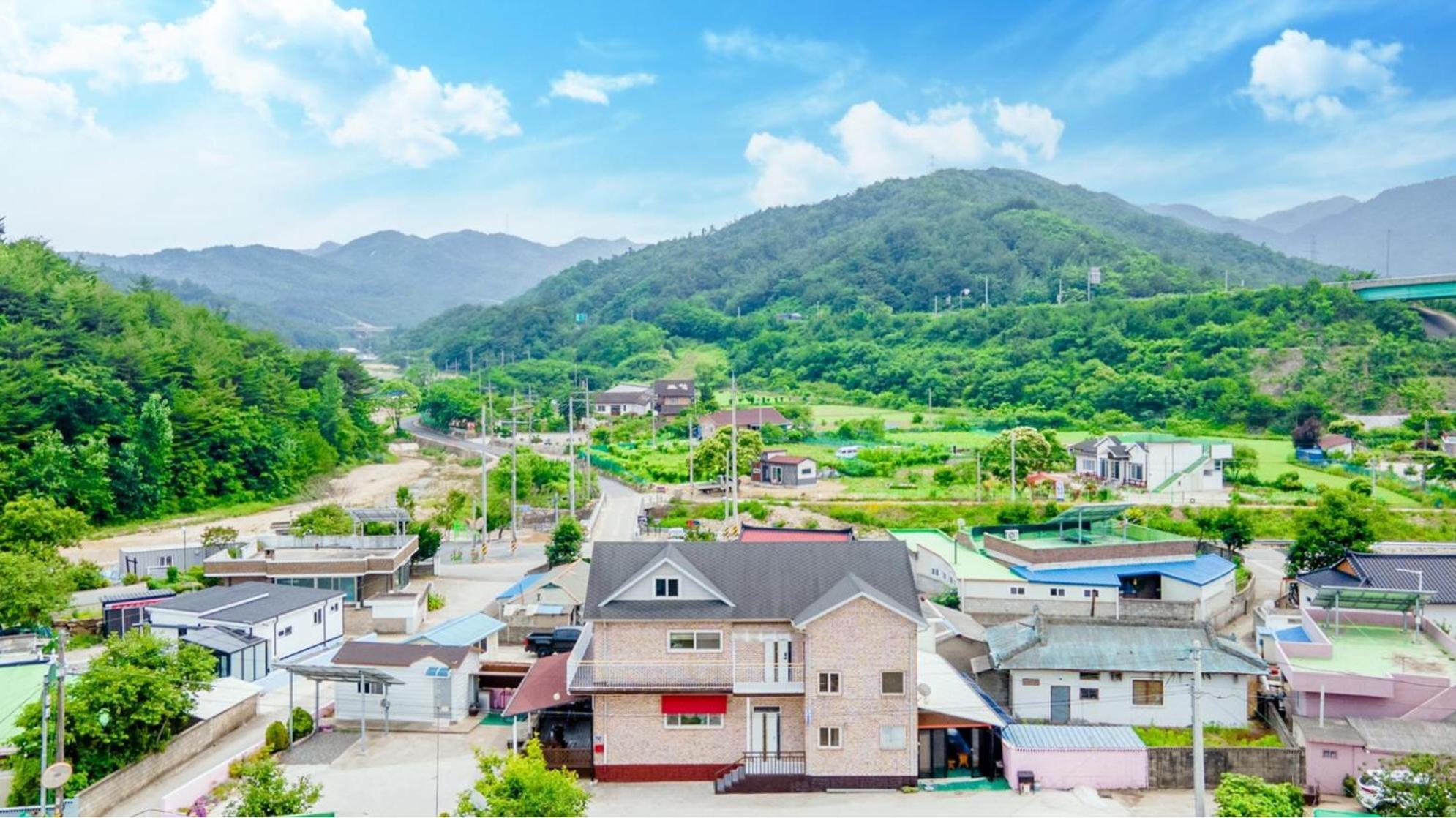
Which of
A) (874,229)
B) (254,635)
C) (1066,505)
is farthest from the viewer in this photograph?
(874,229)

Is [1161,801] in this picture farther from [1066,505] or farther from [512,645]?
[1066,505]

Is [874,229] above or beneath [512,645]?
above

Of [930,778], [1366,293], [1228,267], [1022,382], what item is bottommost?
[930,778]

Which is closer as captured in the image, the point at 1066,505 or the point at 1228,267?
the point at 1066,505

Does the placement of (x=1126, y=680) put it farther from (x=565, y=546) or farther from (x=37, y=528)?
(x=37, y=528)

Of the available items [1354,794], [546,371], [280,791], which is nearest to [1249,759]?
[1354,794]

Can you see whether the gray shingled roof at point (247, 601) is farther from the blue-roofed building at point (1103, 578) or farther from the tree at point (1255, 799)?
the tree at point (1255, 799)

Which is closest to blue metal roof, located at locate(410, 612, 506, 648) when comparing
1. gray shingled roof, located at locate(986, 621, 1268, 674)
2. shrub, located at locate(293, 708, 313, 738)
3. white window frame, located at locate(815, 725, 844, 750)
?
shrub, located at locate(293, 708, 313, 738)

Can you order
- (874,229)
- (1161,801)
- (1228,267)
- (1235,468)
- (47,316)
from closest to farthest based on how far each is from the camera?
(1161,801) < (1235,468) < (47,316) < (1228,267) < (874,229)
